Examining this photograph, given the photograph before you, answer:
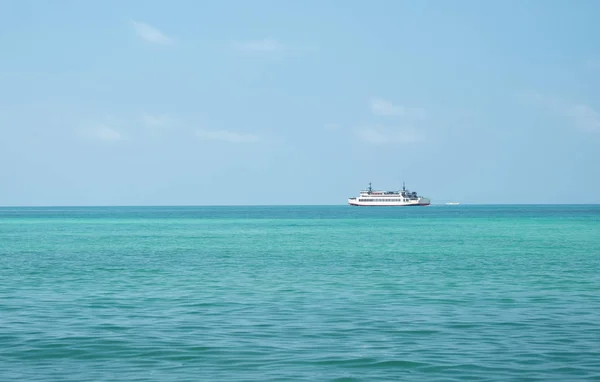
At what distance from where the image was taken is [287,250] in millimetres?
51562

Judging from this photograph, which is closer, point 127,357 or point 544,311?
point 127,357

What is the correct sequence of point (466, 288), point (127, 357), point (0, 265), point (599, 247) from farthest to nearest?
point (599, 247), point (0, 265), point (466, 288), point (127, 357)

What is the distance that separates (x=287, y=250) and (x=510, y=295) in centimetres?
2736

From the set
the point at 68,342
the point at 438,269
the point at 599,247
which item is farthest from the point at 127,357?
the point at 599,247

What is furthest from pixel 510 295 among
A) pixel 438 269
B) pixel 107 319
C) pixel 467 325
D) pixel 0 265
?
pixel 0 265

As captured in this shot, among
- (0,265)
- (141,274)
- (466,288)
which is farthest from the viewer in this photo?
(0,265)

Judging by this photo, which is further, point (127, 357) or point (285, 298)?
point (285, 298)

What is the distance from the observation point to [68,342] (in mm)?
17547

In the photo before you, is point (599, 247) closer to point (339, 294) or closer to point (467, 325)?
point (339, 294)

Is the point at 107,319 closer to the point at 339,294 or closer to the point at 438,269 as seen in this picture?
the point at 339,294

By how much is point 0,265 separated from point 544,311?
89.8 ft

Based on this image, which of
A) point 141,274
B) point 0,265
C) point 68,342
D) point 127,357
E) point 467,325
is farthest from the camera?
point 0,265

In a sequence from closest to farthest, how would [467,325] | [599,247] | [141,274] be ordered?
[467,325] < [141,274] < [599,247]

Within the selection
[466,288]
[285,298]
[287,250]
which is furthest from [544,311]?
[287,250]
